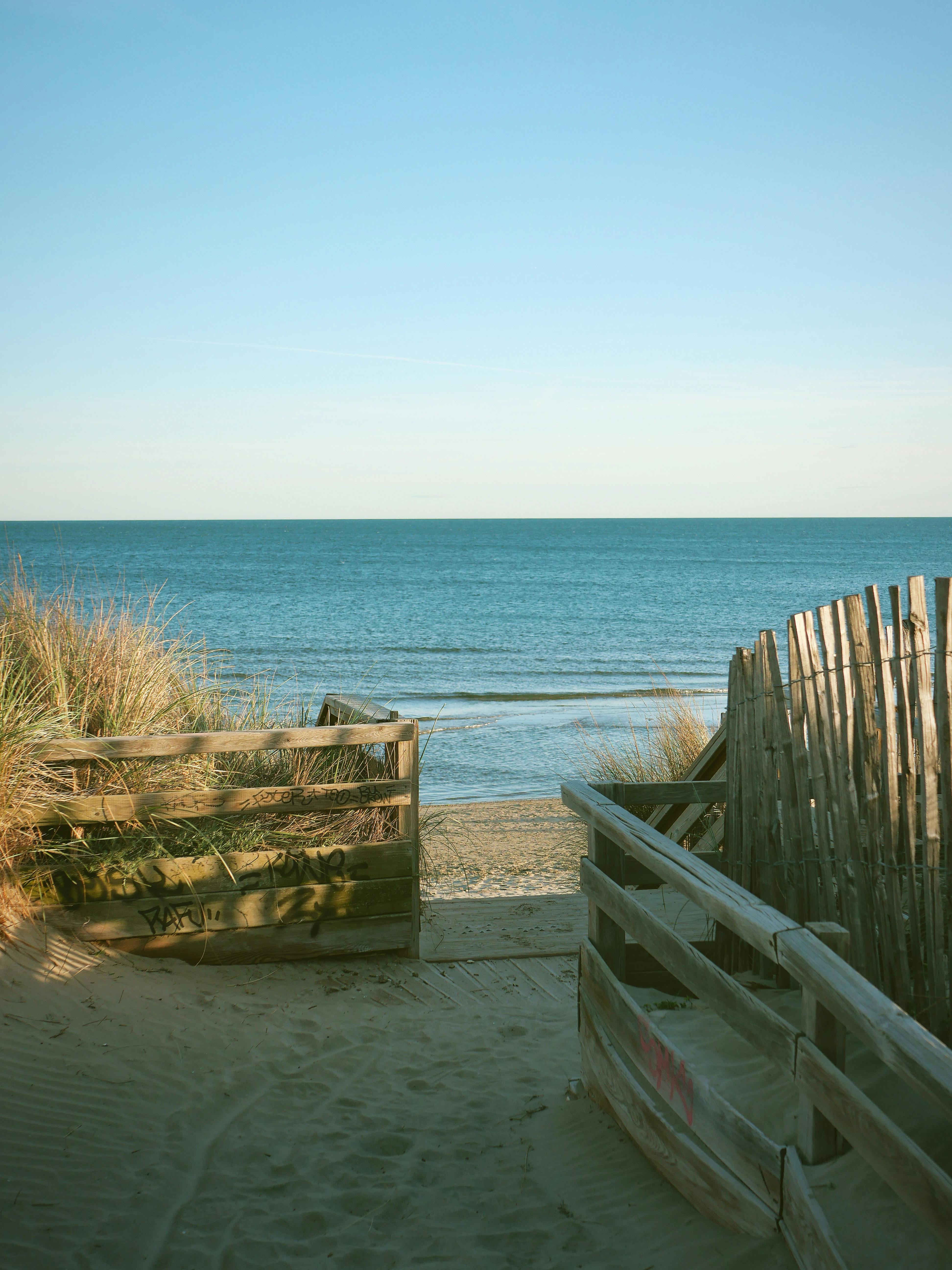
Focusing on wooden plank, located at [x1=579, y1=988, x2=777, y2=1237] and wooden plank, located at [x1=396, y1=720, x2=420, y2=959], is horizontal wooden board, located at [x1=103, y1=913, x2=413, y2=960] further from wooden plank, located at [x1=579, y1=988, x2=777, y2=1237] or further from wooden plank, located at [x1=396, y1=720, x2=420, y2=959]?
wooden plank, located at [x1=579, y1=988, x2=777, y2=1237]

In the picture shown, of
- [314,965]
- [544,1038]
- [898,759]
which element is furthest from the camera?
[314,965]

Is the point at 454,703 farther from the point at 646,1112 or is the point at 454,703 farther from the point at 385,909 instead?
the point at 646,1112

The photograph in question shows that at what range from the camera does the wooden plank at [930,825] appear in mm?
2660

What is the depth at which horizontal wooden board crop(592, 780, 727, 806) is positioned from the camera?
163 inches

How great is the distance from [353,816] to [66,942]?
1.65 metres

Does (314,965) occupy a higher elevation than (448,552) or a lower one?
lower

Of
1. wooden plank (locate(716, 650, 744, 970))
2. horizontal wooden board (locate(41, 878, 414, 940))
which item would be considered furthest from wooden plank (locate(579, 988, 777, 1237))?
horizontal wooden board (locate(41, 878, 414, 940))

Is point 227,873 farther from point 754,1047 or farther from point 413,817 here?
point 754,1047

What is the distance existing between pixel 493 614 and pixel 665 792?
37252 mm

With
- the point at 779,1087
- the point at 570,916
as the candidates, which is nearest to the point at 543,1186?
the point at 779,1087

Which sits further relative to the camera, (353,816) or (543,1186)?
(353,816)

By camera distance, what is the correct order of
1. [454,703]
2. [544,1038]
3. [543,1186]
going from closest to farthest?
[543,1186], [544,1038], [454,703]

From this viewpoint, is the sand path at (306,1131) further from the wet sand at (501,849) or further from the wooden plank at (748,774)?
the wet sand at (501,849)

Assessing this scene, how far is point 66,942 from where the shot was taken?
4.80m
